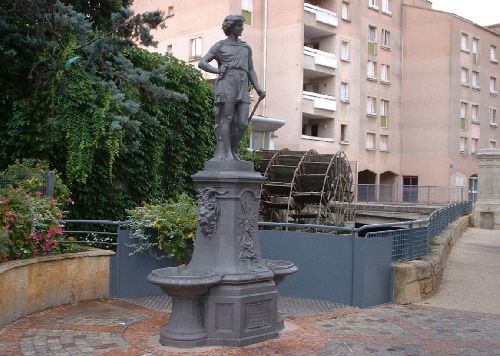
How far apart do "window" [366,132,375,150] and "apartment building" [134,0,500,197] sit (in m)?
0.07

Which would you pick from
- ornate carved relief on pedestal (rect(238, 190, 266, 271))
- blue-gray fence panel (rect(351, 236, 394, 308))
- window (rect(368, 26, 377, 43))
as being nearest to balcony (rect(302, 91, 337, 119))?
window (rect(368, 26, 377, 43))

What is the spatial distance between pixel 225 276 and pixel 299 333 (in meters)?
1.37

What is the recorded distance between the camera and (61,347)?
6.87m

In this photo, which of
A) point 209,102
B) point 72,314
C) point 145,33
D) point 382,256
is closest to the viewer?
point 72,314

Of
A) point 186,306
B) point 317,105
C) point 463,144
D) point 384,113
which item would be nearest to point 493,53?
point 463,144

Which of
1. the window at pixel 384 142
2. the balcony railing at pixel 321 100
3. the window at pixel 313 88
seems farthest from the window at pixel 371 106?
the balcony railing at pixel 321 100

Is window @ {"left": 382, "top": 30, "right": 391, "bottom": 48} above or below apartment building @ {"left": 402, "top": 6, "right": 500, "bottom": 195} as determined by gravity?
above

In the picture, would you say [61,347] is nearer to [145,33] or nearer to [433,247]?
[145,33]

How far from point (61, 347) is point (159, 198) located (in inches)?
362

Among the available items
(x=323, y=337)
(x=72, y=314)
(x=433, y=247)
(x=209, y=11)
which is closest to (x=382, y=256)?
(x=323, y=337)

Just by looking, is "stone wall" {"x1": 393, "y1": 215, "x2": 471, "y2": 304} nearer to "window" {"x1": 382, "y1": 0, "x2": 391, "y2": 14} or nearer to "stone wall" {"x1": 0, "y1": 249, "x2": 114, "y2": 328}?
"stone wall" {"x1": 0, "y1": 249, "x2": 114, "y2": 328}

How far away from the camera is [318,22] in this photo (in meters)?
36.0

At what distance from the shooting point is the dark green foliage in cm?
1209

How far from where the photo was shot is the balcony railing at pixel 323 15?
35281 millimetres
